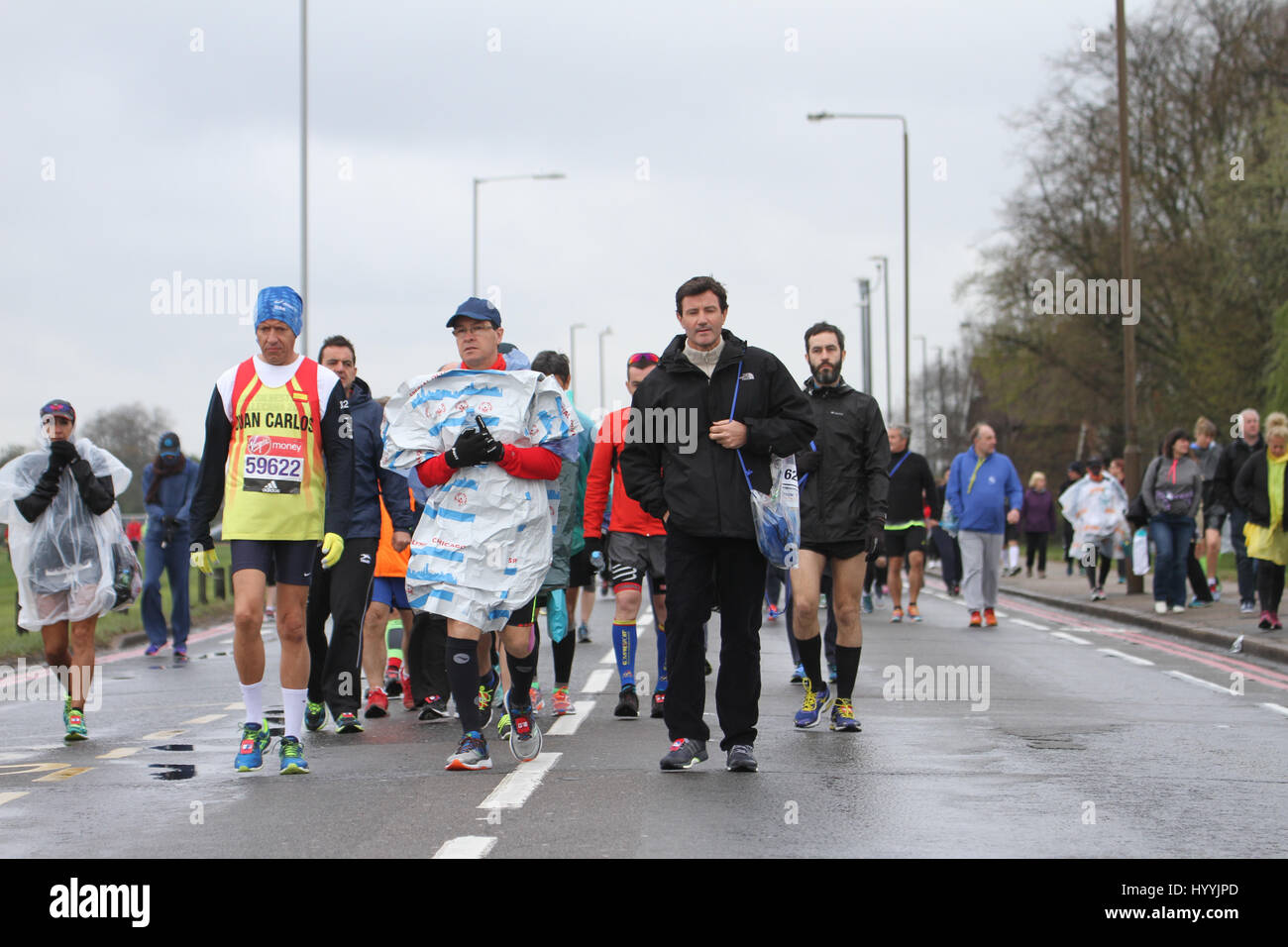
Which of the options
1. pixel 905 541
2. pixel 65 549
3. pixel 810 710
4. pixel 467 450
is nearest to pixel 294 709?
pixel 467 450

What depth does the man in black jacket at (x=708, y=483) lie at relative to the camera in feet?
23.4

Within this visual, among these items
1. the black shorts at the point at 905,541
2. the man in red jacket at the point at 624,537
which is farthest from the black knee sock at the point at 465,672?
the black shorts at the point at 905,541

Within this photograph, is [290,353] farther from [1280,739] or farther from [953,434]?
[953,434]

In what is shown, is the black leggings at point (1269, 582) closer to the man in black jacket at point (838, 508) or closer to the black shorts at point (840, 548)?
the man in black jacket at point (838, 508)

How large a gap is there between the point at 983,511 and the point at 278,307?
11323 millimetres

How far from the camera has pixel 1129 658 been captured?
14.0 meters

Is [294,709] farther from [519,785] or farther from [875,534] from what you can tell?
[875,534]

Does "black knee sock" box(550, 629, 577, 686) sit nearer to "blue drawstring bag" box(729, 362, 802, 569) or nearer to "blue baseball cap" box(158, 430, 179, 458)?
"blue drawstring bag" box(729, 362, 802, 569)

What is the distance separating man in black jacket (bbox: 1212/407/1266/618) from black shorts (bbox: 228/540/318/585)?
11.3m

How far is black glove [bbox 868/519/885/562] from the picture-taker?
28.2 feet

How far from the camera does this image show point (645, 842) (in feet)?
18.3

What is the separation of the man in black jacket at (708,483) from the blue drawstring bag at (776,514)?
4cm

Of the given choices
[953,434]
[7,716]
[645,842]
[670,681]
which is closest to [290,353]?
[670,681]

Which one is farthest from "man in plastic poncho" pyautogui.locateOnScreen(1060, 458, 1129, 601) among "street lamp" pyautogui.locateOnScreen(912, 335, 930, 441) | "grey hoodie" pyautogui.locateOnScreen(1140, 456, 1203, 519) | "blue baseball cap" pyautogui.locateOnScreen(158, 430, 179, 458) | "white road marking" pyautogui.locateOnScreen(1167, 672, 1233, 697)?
"street lamp" pyautogui.locateOnScreen(912, 335, 930, 441)
